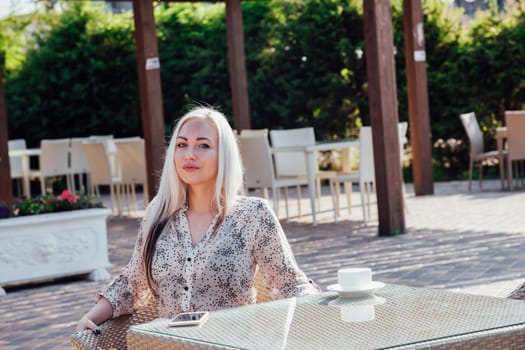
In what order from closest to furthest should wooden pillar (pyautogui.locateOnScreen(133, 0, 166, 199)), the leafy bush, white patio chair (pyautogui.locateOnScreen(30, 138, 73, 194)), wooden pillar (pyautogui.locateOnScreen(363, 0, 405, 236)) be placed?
the leafy bush → wooden pillar (pyautogui.locateOnScreen(363, 0, 405, 236)) → wooden pillar (pyautogui.locateOnScreen(133, 0, 166, 199)) → white patio chair (pyautogui.locateOnScreen(30, 138, 73, 194))

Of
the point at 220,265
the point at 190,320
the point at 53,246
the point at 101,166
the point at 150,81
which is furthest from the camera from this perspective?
the point at 101,166

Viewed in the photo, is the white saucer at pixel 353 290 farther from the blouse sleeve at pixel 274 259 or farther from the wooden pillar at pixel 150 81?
the wooden pillar at pixel 150 81

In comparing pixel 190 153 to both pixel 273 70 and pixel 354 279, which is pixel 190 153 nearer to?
pixel 354 279

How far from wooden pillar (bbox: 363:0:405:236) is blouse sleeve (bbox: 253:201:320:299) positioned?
5494mm

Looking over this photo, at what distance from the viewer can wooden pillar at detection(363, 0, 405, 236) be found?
8.23 metres

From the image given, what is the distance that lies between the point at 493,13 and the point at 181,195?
40.0 ft

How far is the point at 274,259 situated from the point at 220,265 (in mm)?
153

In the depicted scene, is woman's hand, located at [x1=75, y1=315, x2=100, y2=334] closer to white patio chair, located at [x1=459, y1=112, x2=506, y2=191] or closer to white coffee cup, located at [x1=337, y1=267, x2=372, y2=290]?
white coffee cup, located at [x1=337, y1=267, x2=372, y2=290]

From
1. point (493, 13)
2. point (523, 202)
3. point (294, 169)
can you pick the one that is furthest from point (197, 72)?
point (523, 202)

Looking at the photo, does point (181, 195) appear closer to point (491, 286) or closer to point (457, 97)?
point (491, 286)

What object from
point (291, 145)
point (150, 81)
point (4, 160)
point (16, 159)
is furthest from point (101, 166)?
point (4, 160)

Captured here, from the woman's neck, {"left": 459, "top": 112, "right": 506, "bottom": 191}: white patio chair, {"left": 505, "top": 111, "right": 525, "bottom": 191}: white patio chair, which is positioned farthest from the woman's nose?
{"left": 459, "top": 112, "right": 506, "bottom": 191}: white patio chair

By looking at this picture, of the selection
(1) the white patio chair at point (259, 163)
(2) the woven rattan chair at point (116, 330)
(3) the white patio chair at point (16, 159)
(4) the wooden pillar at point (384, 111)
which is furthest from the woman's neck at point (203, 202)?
(3) the white patio chair at point (16, 159)

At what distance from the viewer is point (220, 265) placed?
2799 mm
